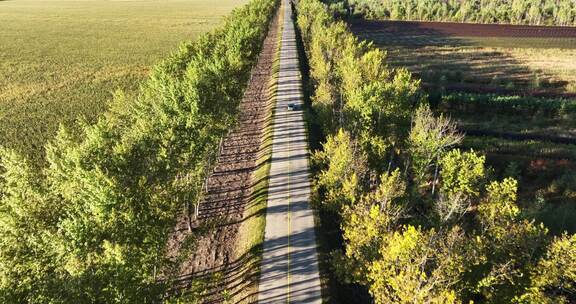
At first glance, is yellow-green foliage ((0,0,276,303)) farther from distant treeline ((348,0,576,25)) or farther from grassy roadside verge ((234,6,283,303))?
distant treeline ((348,0,576,25))

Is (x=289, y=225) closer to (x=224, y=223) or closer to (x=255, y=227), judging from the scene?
(x=255, y=227)

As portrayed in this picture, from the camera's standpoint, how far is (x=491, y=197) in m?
→ 33.0

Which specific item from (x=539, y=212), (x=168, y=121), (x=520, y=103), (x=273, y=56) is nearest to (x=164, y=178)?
(x=168, y=121)

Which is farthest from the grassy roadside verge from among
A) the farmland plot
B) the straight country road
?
the farmland plot

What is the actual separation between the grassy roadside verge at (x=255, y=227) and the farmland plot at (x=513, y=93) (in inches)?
1198

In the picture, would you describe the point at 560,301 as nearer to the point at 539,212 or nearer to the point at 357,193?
the point at 357,193

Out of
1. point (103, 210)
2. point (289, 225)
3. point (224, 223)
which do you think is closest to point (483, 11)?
point (289, 225)

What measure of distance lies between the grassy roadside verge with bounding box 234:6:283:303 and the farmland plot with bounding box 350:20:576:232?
1198 inches

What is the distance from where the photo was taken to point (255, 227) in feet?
129

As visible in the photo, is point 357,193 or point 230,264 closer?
point 357,193

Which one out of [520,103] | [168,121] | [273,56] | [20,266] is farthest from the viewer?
[273,56]

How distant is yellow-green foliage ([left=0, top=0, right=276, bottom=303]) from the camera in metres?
21.1

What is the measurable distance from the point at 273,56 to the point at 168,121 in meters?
76.2

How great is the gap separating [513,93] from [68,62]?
114198 millimetres
